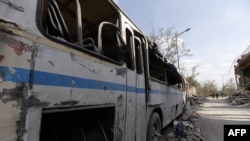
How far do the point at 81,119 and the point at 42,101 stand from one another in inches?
50.6

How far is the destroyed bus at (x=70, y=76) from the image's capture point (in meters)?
1.66

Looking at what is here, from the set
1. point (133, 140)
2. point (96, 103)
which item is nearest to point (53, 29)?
point (96, 103)

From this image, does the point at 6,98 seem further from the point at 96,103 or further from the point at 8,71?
the point at 96,103

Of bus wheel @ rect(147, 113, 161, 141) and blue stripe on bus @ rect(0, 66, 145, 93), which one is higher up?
blue stripe on bus @ rect(0, 66, 145, 93)

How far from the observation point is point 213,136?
7992mm

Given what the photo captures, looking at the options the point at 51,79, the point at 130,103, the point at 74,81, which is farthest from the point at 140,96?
the point at 51,79

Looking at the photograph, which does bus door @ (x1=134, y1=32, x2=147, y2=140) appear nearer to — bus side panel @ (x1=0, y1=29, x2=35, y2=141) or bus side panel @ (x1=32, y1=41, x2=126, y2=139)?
bus side panel @ (x1=32, y1=41, x2=126, y2=139)

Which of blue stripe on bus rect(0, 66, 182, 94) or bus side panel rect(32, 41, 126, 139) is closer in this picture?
blue stripe on bus rect(0, 66, 182, 94)

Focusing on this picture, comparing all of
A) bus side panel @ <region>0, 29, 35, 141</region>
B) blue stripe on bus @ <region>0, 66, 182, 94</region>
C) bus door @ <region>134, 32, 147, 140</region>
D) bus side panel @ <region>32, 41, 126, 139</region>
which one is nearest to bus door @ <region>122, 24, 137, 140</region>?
bus door @ <region>134, 32, 147, 140</region>

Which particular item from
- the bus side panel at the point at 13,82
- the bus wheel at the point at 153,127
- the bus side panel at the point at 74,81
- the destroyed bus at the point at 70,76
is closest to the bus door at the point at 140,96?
the destroyed bus at the point at 70,76

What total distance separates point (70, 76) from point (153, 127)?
342 centimetres

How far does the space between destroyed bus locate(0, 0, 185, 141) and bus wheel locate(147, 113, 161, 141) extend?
0.04m

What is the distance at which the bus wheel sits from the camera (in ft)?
15.7

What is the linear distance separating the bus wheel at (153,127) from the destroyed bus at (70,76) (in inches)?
1.4
